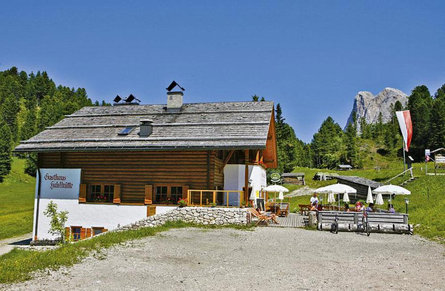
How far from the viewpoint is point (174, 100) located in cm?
2727

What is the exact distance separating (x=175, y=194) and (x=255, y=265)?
39.9 ft

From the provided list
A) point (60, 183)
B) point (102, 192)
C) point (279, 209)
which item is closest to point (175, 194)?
point (102, 192)

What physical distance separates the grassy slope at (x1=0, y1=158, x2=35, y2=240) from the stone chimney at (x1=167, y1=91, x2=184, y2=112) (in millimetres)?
15853

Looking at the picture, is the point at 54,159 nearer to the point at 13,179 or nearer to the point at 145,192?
the point at 145,192

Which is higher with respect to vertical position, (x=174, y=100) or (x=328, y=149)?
(x=328, y=149)

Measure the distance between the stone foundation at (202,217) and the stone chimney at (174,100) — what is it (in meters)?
9.89

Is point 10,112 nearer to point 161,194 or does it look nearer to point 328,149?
point 328,149

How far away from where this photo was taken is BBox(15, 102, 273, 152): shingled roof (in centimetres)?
2102

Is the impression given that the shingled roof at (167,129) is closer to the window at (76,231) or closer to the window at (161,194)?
the window at (161,194)

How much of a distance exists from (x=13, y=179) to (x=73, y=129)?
55.4m

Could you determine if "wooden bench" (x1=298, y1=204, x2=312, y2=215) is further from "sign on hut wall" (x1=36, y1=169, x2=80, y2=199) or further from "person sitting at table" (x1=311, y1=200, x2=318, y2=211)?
"sign on hut wall" (x1=36, y1=169, x2=80, y2=199)

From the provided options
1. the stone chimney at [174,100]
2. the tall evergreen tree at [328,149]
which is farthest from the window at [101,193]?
the tall evergreen tree at [328,149]

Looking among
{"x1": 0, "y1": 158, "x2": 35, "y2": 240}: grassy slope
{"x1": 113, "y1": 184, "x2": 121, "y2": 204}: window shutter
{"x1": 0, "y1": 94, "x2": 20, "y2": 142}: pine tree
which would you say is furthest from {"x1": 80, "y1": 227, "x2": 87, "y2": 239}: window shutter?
{"x1": 0, "y1": 94, "x2": 20, "y2": 142}: pine tree

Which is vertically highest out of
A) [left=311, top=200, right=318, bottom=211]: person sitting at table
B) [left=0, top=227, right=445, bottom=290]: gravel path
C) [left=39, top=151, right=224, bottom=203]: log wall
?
[left=39, top=151, right=224, bottom=203]: log wall
